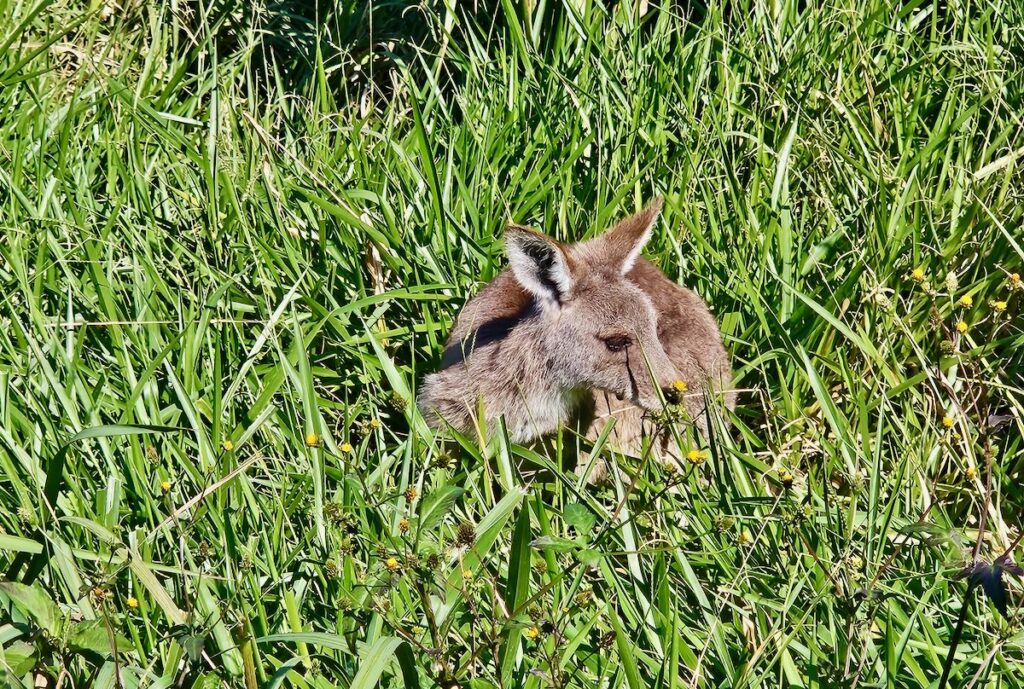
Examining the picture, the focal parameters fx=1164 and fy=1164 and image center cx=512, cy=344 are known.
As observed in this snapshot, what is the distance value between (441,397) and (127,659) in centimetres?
173

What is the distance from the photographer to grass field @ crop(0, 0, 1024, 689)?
9.80 ft

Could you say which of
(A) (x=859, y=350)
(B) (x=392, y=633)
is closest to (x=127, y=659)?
(B) (x=392, y=633)

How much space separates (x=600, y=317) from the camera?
4.48 metres

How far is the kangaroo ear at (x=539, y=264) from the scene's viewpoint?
4.22 m

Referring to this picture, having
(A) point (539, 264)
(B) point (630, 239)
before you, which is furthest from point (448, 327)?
(B) point (630, 239)

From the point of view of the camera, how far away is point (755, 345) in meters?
4.47

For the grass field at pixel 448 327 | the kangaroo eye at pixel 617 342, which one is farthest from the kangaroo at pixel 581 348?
the grass field at pixel 448 327

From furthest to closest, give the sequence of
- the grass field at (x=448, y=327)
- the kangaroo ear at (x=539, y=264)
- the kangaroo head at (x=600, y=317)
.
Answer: the kangaroo head at (x=600, y=317), the kangaroo ear at (x=539, y=264), the grass field at (x=448, y=327)

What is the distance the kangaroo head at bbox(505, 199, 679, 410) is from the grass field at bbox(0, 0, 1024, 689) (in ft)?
1.15

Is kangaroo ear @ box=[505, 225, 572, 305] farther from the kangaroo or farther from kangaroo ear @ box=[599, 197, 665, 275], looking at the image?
kangaroo ear @ box=[599, 197, 665, 275]

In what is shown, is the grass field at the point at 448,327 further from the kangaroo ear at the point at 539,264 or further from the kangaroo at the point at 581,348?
the kangaroo ear at the point at 539,264

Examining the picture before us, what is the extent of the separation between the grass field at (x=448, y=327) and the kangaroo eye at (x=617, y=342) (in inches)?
19.7

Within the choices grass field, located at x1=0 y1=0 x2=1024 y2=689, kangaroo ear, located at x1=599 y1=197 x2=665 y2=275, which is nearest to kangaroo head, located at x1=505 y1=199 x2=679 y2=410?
kangaroo ear, located at x1=599 y1=197 x2=665 y2=275

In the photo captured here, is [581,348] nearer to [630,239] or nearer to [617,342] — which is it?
[617,342]
